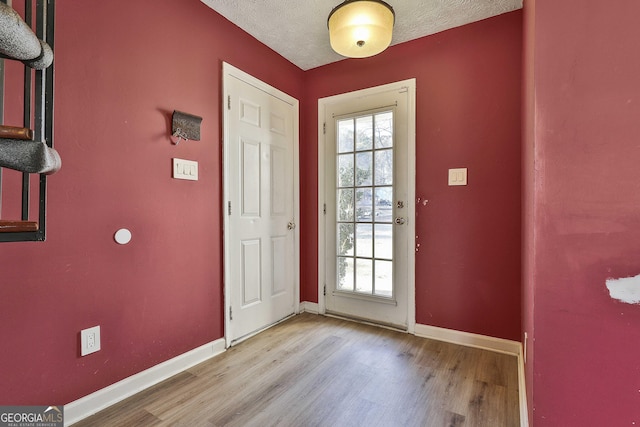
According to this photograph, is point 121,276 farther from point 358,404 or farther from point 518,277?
point 518,277

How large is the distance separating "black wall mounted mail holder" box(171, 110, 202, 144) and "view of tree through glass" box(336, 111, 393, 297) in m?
1.28

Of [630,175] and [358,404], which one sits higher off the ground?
[630,175]

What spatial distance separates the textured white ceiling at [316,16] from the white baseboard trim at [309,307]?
2360mm

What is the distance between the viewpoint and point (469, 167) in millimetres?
2277

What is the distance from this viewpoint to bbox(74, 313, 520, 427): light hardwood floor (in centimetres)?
149

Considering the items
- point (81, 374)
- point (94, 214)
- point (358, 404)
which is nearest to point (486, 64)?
point (358, 404)

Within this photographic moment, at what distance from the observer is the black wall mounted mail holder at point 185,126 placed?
1.85 meters

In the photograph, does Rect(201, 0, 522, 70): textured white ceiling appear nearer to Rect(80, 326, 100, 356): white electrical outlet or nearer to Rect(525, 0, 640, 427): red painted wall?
Rect(525, 0, 640, 427): red painted wall

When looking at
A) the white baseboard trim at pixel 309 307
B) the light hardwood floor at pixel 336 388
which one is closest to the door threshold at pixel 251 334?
the light hardwood floor at pixel 336 388

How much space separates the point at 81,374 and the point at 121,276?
0.48m

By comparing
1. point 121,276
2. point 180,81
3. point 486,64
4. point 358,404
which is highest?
point 486,64

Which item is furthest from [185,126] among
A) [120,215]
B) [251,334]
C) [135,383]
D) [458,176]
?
[458,176]

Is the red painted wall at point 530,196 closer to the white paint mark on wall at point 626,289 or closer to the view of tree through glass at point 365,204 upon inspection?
the white paint mark on wall at point 626,289

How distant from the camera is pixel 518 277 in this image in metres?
2.13
